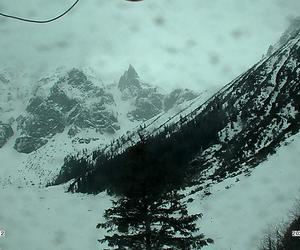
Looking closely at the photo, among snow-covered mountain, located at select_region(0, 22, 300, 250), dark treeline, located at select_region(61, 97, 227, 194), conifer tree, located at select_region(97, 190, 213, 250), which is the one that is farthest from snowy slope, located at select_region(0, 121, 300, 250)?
conifer tree, located at select_region(97, 190, 213, 250)

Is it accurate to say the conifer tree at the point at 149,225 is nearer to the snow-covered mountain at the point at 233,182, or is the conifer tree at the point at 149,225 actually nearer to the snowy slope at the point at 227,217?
the snow-covered mountain at the point at 233,182

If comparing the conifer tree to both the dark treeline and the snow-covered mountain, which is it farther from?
the snow-covered mountain

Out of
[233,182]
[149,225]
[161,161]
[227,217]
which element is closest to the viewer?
[149,225]

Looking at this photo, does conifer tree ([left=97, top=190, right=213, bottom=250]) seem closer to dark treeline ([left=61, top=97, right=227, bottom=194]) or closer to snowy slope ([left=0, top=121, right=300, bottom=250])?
dark treeline ([left=61, top=97, right=227, bottom=194])

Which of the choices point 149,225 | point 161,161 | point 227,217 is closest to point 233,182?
point 227,217

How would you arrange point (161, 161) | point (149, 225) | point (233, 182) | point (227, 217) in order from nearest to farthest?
point (149, 225) < point (161, 161) < point (227, 217) < point (233, 182)

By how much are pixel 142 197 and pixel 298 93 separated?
74839mm

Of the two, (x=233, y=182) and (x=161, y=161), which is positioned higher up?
(x=233, y=182)

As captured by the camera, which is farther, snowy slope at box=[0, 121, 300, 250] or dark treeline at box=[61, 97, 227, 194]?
snowy slope at box=[0, 121, 300, 250]

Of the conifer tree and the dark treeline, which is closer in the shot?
the conifer tree

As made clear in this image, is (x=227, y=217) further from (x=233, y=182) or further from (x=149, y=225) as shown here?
(x=149, y=225)

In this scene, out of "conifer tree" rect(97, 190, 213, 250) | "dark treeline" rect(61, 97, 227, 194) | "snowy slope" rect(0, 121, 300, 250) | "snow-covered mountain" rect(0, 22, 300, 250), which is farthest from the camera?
"snow-covered mountain" rect(0, 22, 300, 250)

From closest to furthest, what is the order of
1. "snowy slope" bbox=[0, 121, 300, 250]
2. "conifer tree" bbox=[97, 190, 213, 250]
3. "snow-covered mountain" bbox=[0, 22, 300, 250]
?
"conifer tree" bbox=[97, 190, 213, 250], "snowy slope" bbox=[0, 121, 300, 250], "snow-covered mountain" bbox=[0, 22, 300, 250]

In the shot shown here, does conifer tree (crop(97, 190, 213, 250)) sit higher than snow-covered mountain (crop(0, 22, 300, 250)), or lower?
lower
